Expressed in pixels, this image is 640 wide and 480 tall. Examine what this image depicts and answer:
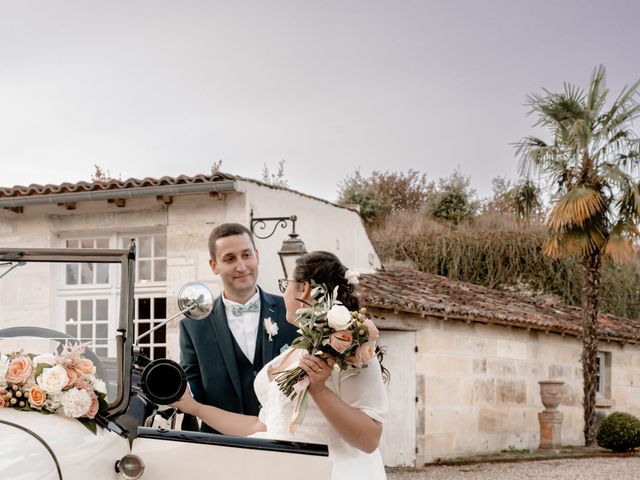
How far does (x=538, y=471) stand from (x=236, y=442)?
35.3ft

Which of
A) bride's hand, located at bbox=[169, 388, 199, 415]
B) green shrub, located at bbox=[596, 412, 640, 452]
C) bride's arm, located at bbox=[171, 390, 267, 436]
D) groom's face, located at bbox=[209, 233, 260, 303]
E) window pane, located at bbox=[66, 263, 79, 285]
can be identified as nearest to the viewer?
window pane, located at bbox=[66, 263, 79, 285]

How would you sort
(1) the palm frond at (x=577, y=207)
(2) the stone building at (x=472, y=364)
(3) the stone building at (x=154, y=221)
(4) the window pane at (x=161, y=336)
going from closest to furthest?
(3) the stone building at (x=154, y=221), (4) the window pane at (x=161, y=336), (2) the stone building at (x=472, y=364), (1) the palm frond at (x=577, y=207)

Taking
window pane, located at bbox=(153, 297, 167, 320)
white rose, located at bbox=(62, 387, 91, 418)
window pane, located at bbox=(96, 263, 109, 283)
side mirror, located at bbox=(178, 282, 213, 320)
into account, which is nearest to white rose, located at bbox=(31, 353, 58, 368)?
white rose, located at bbox=(62, 387, 91, 418)

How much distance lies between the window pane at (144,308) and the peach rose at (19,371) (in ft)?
31.1

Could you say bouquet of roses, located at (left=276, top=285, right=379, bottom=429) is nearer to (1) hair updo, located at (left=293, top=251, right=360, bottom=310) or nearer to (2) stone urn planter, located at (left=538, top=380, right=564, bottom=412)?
(1) hair updo, located at (left=293, top=251, right=360, bottom=310)

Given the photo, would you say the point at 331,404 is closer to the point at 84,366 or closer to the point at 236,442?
the point at 236,442

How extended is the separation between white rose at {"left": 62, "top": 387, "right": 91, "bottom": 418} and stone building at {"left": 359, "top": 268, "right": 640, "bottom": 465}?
9903mm

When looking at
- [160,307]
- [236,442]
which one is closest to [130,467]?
[236,442]

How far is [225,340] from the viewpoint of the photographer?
458 centimetres

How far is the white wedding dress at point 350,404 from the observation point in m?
3.23

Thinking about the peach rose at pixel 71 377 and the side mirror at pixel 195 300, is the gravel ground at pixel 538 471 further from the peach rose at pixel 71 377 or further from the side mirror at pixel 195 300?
the peach rose at pixel 71 377

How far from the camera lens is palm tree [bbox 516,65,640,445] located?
1514 cm

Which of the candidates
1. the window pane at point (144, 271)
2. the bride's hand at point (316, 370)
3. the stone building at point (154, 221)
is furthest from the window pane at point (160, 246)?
the bride's hand at point (316, 370)

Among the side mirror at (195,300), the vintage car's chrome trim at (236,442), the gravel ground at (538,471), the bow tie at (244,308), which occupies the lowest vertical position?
the gravel ground at (538,471)
